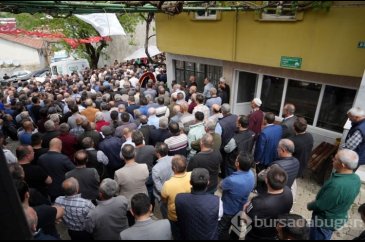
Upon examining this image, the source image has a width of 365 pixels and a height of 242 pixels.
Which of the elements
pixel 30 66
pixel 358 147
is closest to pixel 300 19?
pixel 358 147

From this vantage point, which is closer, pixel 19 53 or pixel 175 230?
pixel 175 230

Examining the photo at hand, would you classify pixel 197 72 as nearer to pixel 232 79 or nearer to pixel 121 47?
pixel 232 79

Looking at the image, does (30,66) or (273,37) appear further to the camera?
(30,66)

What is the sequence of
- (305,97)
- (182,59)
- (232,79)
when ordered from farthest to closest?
(182,59) < (232,79) < (305,97)

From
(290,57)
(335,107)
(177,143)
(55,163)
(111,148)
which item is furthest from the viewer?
(290,57)

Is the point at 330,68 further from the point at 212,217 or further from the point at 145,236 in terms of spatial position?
the point at 145,236

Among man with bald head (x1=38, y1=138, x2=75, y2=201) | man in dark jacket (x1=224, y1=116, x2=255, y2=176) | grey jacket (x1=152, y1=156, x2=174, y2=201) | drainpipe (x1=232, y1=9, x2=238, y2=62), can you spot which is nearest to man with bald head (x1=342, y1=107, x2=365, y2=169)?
man in dark jacket (x1=224, y1=116, x2=255, y2=176)

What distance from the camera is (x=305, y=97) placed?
24.3ft

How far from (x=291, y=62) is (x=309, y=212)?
13.2ft

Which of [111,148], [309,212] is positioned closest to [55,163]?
[111,148]

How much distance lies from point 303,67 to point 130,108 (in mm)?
5017

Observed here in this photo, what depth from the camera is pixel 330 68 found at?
6.30 m

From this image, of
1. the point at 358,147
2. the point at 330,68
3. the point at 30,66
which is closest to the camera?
the point at 358,147

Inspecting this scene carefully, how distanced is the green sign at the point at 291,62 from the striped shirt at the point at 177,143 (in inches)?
162
